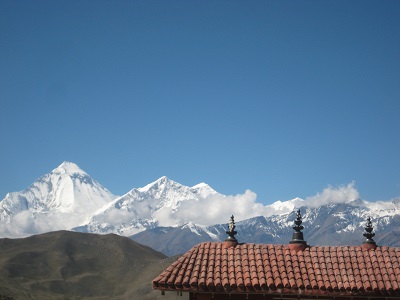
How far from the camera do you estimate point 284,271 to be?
1742 cm

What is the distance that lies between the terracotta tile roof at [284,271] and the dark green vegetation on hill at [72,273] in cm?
10955

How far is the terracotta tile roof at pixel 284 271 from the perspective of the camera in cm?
1667

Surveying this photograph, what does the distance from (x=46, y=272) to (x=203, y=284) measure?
163084mm

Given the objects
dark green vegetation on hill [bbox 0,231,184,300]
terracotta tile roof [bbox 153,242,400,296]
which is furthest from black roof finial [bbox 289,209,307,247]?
dark green vegetation on hill [bbox 0,231,184,300]

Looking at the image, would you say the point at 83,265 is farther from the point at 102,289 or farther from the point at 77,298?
the point at 77,298

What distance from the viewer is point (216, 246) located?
19.0 metres

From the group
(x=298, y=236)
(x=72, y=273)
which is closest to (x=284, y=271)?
(x=298, y=236)

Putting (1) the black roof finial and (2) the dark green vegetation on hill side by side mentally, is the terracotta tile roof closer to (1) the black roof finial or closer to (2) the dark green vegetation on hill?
(1) the black roof finial

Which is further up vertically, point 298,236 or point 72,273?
point 72,273

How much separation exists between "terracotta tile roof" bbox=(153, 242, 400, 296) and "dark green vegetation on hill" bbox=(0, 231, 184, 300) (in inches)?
4313

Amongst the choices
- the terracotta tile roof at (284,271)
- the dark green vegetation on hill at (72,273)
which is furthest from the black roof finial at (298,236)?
the dark green vegetation on hill at (72,273)

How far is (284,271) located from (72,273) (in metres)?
164

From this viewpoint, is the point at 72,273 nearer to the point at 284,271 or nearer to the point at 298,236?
the point at 298,236

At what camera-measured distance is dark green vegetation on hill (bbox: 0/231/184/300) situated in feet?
474
